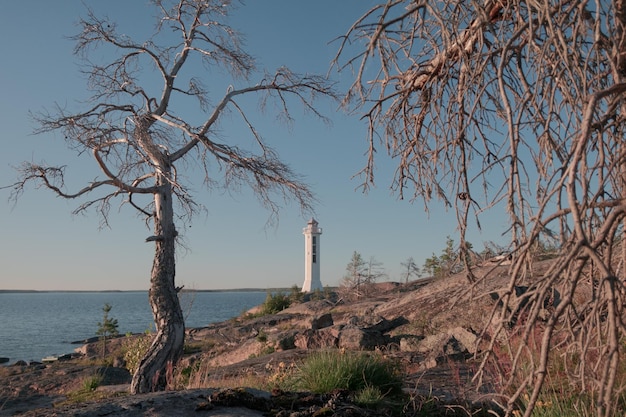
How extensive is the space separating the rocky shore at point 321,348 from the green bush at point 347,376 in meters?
0.36

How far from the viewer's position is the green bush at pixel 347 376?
21.9ft

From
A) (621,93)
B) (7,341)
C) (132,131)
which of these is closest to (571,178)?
(621,93)

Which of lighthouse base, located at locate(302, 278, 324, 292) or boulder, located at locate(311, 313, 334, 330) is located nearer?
boulder, located at locate(311, 313, 334, 330)

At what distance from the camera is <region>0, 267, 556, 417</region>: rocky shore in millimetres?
5258

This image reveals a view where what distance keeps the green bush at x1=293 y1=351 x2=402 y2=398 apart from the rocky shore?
0.36 metres

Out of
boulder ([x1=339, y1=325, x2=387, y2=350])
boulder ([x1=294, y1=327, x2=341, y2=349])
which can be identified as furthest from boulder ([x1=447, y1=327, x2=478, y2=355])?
boulder ([x1=294, y1=327, x2=341, y2=349])

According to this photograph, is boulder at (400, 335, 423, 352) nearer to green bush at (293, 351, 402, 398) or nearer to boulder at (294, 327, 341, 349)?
boulder at (294, 327, 341, 349)

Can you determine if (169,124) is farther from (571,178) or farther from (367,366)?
(571,178)

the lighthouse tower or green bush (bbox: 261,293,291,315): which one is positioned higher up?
the lighthouse tower

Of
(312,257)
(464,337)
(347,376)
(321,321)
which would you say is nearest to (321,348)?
(347,376)

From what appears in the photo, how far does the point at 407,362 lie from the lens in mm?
10023

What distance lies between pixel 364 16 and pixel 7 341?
1925 inches

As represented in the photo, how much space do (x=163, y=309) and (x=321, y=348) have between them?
2833 mm

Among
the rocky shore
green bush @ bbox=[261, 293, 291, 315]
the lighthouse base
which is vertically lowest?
the rocky shore
